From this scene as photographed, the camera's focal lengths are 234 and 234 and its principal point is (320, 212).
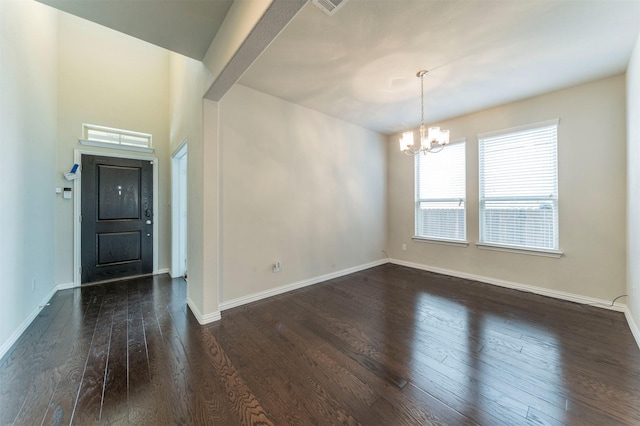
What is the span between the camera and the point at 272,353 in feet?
6.53

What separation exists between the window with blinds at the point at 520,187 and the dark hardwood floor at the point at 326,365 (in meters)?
0.97

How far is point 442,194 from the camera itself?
4344 mm

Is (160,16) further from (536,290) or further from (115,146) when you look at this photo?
(536,290)

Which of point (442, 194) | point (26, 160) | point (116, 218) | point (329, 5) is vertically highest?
point (329, 5)

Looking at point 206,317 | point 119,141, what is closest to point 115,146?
point 119,141

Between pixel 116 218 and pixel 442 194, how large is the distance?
572 cm

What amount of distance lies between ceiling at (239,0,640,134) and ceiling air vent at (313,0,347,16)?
154 mm

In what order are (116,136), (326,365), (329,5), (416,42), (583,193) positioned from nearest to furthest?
(329,5) < (326,365) < (416,42) < (583,193) < (116,136)

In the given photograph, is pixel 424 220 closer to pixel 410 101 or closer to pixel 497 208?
pixel 497 208

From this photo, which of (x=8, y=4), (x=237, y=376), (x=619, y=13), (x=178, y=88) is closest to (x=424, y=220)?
(x=619, y=13)

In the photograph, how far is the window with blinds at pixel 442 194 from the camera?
4129 mm

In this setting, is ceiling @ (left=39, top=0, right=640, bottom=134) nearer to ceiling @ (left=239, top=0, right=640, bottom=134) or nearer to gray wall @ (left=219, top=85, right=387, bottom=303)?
ceiling @ (left=239, top=0, right=640, bottom=134)

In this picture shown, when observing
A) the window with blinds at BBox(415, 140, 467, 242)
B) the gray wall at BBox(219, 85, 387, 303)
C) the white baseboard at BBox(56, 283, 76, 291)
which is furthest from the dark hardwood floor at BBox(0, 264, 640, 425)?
the window with blinds at BBox(415, 140, 467, 242)

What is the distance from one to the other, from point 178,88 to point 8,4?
1.71 metres
